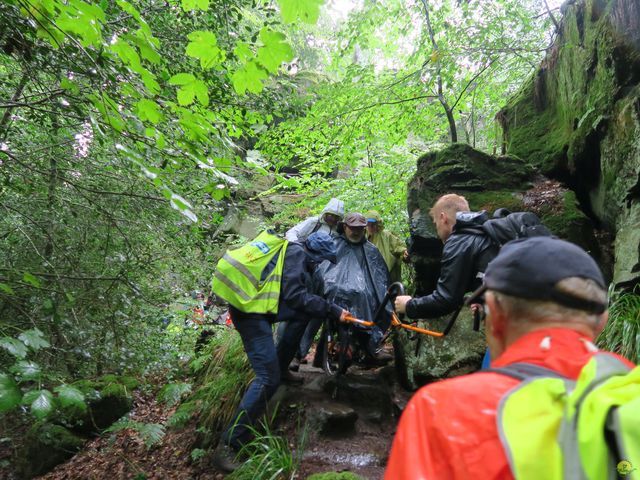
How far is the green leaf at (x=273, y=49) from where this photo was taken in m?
1.86

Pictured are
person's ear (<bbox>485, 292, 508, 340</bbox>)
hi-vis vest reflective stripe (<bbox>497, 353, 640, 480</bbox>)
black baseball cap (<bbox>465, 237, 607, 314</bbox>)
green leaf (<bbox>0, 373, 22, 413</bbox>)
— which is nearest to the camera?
hi-vis vest reflective stripe (<bbox>497, 353, 640, 480</bbox>)

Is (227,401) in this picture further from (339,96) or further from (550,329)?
(339,96)

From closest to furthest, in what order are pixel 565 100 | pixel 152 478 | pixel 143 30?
→ 1. pixel 143 30
2. pixel 152 478
3. pixel 565 100

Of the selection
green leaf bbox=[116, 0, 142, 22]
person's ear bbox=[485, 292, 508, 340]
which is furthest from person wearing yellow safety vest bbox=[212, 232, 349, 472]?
person's ear bbox=[485, 292, 508, 340]

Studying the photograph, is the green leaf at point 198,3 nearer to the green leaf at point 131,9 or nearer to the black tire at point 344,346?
the green leaf at point 131,9

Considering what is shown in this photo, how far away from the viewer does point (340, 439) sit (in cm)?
417

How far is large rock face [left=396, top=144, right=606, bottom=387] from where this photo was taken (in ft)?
15.4

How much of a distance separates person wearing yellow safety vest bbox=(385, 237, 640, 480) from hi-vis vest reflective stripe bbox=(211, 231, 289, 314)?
273 centimetres

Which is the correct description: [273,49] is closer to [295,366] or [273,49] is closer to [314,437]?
[314,437]

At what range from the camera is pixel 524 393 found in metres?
0.87

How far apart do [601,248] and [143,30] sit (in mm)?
5330

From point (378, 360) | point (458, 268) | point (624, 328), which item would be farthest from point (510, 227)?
point (378, 360)

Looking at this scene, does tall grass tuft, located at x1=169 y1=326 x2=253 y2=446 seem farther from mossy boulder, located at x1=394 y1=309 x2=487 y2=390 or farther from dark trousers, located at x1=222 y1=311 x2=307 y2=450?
mossy boulder, located at x1=394 y1=309 x2=487 y2=390

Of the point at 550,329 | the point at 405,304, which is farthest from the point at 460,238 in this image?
the point at 550,329
